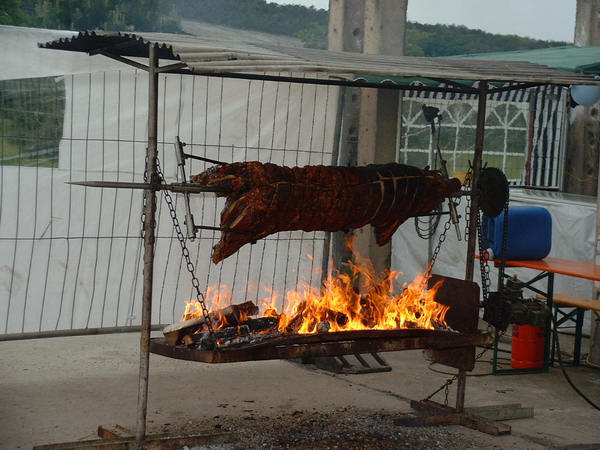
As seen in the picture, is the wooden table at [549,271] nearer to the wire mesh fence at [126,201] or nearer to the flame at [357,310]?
the flame at [357,310]

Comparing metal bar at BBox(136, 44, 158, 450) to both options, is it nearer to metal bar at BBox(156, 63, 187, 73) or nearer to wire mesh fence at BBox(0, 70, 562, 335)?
metal bar at BBox(156, 63, 187, 73)

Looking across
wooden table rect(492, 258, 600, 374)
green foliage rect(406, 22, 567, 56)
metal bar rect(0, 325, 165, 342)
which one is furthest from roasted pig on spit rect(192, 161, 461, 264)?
green foliage rect(406, 22, 567, 56)

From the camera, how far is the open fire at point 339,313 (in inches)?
245

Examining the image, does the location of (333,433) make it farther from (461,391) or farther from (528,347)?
(528,347)

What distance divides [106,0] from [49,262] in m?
16.7

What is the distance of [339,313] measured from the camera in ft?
21.1

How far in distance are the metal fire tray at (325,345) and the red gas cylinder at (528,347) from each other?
93.8 inches

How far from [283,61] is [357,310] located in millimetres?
2220

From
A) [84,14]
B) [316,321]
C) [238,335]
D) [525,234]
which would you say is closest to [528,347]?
[525,234]

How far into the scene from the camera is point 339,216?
6.23 metres

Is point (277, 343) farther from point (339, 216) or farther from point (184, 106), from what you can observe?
point (184, 106)

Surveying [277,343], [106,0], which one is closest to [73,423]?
[277,343]

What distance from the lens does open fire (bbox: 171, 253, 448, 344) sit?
6215mm

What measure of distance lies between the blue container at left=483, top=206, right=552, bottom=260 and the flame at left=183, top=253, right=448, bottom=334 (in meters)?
2.10
